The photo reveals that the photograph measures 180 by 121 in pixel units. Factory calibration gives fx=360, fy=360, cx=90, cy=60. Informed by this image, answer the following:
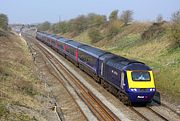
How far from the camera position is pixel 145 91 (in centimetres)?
2397

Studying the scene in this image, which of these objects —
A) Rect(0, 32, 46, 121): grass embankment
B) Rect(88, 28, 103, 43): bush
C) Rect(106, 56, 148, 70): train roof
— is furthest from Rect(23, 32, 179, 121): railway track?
Rect(88, 28, 103, 43): bush

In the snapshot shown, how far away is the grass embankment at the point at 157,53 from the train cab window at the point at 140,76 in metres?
3.75

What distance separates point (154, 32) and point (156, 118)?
3791 cm

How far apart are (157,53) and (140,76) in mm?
23170

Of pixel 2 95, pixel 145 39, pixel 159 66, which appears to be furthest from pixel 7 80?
pixel 145 39

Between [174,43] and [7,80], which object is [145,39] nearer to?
[174,43]

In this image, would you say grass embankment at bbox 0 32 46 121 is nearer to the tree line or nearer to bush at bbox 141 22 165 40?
the tree line

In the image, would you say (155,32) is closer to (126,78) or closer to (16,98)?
(126,78)

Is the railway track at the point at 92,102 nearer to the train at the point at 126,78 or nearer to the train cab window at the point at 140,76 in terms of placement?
the train at the point at 126,78

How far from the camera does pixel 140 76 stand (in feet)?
80.1

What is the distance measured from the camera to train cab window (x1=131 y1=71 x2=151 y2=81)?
24297 mm

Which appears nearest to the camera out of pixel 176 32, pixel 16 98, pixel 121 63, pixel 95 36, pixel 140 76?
pixel 16 98

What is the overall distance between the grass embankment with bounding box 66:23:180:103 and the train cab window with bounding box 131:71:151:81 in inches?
148

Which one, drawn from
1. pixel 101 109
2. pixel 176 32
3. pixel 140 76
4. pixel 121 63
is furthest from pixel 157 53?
pixel 101 109
